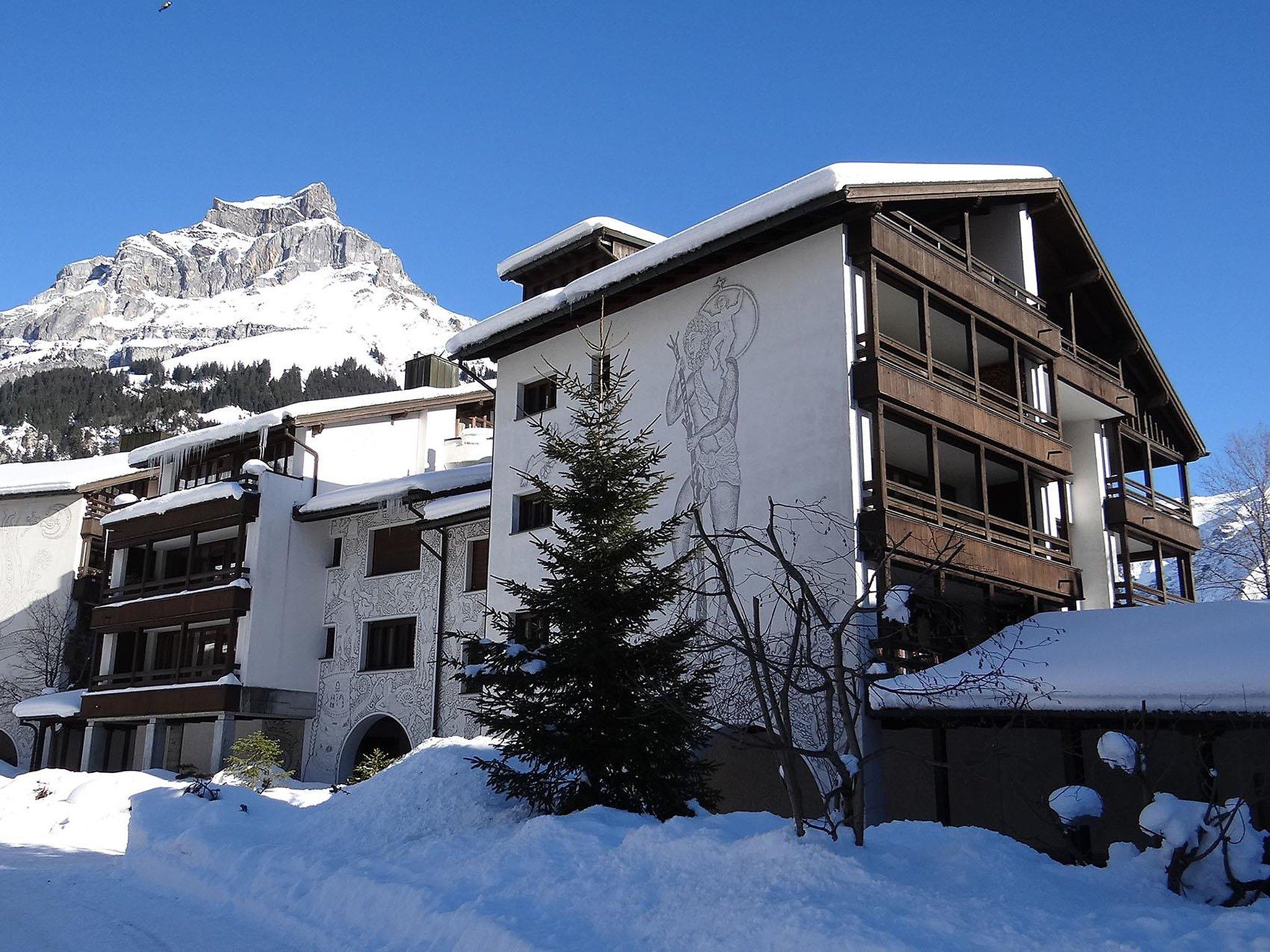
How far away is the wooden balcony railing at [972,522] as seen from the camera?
1858 cm

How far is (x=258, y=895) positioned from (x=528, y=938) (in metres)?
4.69

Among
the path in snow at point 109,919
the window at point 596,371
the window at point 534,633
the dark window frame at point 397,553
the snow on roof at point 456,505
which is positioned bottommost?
the path in snow at point 109,919

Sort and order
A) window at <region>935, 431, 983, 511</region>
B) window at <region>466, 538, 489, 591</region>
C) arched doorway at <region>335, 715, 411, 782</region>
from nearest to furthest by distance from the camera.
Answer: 1. window at <region>935, 431, 983, 511</region>
2. window at <region>466, 538, 489, 591</region>
3. arched doorway at <region>335, 715, 411, 782</region>

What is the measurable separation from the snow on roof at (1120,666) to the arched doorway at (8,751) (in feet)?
108

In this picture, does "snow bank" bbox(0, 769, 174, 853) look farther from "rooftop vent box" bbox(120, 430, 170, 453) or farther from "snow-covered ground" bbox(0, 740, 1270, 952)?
"rooftop vent box" bbox(120, 430, 170, 453)

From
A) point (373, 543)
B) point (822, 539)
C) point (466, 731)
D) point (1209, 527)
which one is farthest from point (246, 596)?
point (1209, 527)

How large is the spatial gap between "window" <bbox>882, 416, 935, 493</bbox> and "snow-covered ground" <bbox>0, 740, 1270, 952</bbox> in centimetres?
948

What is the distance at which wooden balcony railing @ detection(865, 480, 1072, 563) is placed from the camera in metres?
18.6

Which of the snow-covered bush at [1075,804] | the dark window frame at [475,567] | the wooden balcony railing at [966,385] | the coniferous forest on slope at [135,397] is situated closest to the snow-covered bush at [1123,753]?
the snow-covered bush at [1075,804]

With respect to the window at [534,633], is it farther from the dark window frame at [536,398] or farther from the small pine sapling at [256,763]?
the small pine sapling at [256,763]

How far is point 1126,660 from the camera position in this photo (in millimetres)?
14938

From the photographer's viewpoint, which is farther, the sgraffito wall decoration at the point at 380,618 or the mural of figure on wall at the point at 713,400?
the sgraffito wall decoration at the point at 380,618

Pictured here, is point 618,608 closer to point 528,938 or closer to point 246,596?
point 528,938

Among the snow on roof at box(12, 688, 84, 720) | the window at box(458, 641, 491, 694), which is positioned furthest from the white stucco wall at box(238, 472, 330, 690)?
the window at box(458, 641, 491, 694)
